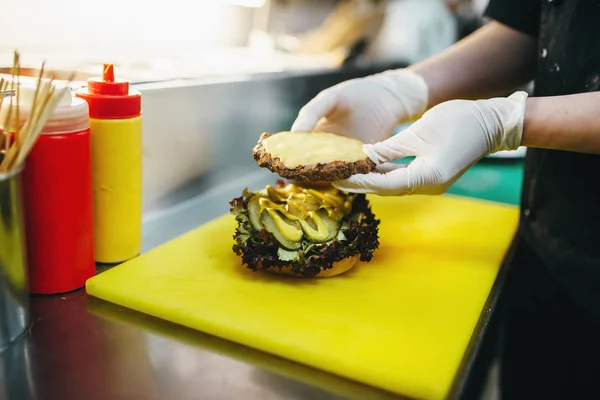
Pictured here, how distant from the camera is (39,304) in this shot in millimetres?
989

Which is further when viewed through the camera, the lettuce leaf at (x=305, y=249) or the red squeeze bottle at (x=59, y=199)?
A: the lettuce leaf at (x=305, y=249)

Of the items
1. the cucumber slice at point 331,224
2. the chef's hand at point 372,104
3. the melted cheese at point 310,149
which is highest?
the chef's hand at point 372,104

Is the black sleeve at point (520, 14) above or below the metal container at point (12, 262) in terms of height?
above

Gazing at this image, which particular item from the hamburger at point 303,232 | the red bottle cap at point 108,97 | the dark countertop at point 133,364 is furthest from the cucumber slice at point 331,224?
the red bottle cap at point 108,97

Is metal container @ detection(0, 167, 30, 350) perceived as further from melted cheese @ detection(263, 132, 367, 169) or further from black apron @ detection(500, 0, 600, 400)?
black apron @ detection(500, 0, 600, 400)

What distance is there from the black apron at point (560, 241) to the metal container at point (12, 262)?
79 cm

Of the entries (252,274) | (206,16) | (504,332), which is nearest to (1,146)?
(252,274)

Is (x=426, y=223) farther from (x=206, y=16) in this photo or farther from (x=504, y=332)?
(x=206, y=16)

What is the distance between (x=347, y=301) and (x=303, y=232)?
0.17 meters

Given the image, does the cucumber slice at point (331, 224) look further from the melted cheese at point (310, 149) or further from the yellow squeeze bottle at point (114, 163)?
the yellow squeeze bottle at point (114, 163)

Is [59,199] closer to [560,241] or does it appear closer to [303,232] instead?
[303,232]

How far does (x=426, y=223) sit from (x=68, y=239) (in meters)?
0.94

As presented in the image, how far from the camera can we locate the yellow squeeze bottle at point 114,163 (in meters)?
1.06

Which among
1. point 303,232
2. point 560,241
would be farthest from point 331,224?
point 560,241
